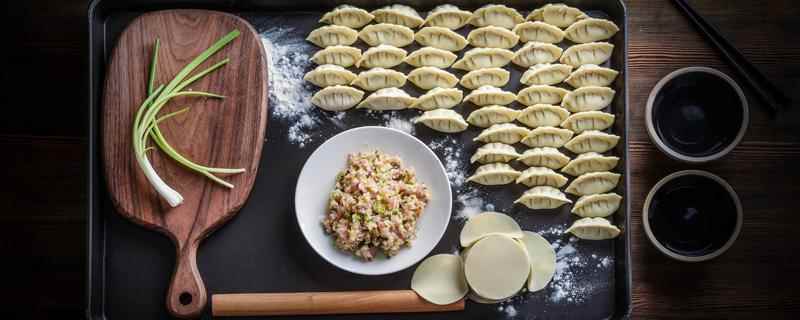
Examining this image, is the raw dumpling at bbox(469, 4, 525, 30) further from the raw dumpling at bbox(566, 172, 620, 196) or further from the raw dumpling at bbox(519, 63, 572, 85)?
the raw dumpling at bbox(566, 172, 620, 196)

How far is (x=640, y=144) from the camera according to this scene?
2.97 m

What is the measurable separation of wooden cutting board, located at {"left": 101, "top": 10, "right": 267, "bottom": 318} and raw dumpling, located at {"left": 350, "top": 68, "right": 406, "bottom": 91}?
41cm

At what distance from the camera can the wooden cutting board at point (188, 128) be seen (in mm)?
2717

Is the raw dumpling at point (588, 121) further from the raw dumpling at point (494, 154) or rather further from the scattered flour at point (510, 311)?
the scattered flour at point (510, 311)

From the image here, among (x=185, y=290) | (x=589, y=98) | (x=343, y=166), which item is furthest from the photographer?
(x=589, y=98)

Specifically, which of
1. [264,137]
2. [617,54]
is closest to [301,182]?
[264,137]

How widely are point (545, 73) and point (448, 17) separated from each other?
0.48 m

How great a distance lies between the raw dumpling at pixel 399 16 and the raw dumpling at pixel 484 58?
0.25 metres

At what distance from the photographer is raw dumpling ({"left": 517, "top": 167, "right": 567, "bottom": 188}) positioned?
2.82 metres

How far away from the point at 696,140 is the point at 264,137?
182cm

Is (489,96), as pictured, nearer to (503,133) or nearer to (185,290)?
(503,133)

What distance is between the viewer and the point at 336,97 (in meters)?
2.84

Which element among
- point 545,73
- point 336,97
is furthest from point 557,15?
point 336,97

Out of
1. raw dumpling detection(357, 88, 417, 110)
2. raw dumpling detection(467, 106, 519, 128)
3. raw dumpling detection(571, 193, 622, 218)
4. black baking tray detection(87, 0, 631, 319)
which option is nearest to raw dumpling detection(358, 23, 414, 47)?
raw dumpling detection(357, 88, 417, 110)
